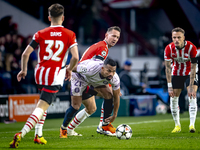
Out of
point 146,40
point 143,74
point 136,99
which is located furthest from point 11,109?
point 146,40

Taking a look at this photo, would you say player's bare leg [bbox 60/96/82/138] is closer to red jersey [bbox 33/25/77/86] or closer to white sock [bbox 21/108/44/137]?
red jersey [bbox 33/25/77/86]

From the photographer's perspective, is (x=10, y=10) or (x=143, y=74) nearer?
(x=10, y=10)

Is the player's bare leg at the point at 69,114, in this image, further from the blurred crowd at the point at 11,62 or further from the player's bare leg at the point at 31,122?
the blurred crowd at the point at 11,62

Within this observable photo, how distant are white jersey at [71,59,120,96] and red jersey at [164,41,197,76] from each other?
5.17 feet

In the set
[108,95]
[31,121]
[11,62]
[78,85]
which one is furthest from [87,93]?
[11,62]

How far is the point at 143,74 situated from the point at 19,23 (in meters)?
5.64

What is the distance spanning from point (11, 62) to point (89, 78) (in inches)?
240

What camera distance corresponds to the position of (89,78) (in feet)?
21.2

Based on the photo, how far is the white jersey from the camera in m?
6.28

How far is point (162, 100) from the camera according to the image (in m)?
13.4

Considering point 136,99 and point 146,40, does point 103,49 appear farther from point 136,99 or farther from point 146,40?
point 146,40

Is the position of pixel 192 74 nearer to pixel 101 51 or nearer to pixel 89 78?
pixel 101 51

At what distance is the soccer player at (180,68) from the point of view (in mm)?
7301

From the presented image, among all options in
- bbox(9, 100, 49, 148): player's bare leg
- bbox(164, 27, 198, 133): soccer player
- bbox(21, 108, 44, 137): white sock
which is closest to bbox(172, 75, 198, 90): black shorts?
bbox(164, 27, 198, 133): soccer player
